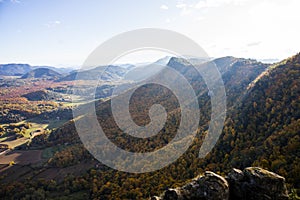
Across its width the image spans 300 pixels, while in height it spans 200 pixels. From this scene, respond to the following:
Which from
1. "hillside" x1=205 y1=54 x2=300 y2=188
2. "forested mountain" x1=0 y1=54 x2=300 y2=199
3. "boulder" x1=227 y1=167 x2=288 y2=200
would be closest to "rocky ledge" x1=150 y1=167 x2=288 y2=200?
"boulder" x1=227 y1=167 x2=288 y2=200

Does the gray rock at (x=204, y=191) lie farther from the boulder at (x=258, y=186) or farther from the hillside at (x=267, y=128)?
the hillside at (x=267, y=128)

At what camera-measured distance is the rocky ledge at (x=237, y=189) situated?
17.5 meters

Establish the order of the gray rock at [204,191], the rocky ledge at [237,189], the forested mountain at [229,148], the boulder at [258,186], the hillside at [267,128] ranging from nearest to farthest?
the gray rock at [204,191] → the rocky ledge at [237,189] → the boulder at [258,186] → the hillside at [267,128] → the forested mountain at [229,148]

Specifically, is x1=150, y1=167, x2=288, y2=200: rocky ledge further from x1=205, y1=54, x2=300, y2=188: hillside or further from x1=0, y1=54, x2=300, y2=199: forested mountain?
x1=205, y1=54, x2=300, y2=188: hillside

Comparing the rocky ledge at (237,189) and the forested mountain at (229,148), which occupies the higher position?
the rocky ledge at (237,189)

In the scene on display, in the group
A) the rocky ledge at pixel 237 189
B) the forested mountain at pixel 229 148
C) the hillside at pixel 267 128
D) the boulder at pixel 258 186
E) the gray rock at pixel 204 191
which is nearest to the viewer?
the gray rock at pixel 204 191

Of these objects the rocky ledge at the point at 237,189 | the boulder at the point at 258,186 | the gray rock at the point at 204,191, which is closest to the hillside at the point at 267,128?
the boulder at the point at 258,186

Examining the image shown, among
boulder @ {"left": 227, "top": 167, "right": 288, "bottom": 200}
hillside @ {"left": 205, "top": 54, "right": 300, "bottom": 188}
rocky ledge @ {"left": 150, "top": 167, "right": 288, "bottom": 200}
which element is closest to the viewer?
rocky ledge @ {"left": 150, "top": 167, "right": 288, "bottom": 200}

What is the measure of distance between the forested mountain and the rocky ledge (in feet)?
40.9

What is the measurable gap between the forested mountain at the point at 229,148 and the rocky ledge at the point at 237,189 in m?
12.5

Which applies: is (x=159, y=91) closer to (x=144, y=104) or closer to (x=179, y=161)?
(x=144, y=104)

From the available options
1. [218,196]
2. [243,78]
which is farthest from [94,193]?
[243,78]

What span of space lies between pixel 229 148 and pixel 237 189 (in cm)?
4548

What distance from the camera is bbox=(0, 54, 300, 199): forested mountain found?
44.9m
